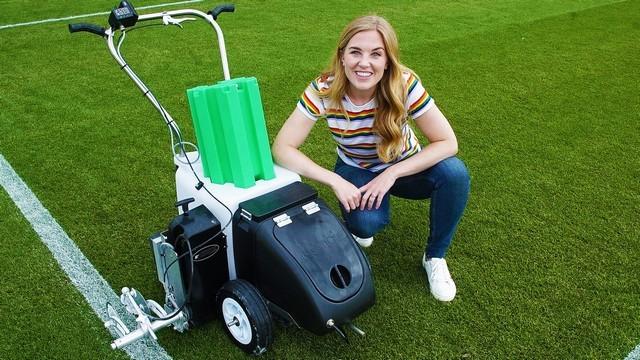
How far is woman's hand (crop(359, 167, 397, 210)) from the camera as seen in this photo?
6.65 ft

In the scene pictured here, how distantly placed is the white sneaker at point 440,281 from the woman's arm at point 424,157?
40cm

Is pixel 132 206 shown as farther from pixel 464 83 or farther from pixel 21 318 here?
pixel 464 83

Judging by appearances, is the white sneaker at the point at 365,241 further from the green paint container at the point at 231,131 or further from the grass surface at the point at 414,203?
the green paint container at the point at 231,131

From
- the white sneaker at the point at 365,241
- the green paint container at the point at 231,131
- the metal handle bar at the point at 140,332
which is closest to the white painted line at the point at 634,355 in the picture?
the white sneaker at the point at 365,241

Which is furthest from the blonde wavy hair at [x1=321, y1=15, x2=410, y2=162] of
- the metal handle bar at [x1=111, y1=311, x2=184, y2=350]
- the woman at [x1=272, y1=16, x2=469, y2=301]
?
the metal handle bar at [x1=111, y1=311, x2=184, y2=350]

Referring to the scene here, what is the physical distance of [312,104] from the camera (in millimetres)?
2098

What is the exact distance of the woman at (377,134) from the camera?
1978 millimetres

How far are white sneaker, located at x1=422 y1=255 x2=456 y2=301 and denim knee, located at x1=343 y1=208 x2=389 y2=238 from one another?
0.27m

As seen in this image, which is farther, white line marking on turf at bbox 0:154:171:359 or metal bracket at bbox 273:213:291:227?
white line marking on turf at bbox 0:154:171:359

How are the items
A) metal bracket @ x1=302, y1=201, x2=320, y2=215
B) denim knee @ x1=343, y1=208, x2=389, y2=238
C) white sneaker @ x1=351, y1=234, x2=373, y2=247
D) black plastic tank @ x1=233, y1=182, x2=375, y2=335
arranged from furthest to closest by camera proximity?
white sneaker @ x1=351, y1=234, x2=373, y2=247 → denim knee @ x1=343, y1=208, x2=389, y2=238 → metal bracket @ x1=302, y1=201, x2=320, y2=215 → black plastic tank @ x1=233, y1=182, x2=375, y2=335

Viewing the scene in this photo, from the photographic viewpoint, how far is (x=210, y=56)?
483 centimetres

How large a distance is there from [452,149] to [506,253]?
67cm

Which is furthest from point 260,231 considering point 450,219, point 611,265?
point 611,265

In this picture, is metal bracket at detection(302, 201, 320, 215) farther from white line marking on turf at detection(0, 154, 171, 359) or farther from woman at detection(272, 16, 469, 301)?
white line marking on turf at detection(0, 154, 171, 359)
